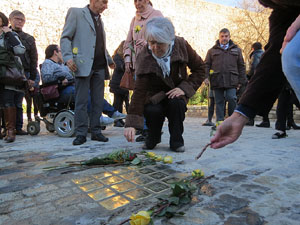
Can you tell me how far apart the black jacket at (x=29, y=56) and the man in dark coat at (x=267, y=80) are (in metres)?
4.57

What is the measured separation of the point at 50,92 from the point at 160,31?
261cm

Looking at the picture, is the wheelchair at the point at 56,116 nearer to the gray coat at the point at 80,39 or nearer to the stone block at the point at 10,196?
the gray coat at the point at 80,39

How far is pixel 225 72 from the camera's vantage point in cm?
544

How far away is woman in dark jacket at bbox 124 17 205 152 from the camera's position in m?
2.77

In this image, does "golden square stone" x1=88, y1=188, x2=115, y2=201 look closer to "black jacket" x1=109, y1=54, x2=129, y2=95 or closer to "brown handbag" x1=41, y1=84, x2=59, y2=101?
"brown handbag" x1=41, y1=84, x2=59, y2=101

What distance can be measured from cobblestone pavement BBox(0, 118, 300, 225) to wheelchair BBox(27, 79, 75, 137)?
1.60 meters

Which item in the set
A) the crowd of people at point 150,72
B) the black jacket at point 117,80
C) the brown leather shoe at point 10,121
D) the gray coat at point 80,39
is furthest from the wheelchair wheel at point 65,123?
the black jacket at point 117,80

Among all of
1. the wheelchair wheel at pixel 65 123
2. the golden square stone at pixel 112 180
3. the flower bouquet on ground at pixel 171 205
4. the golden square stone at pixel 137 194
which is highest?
the wheelchair wheel at pixel 65 123

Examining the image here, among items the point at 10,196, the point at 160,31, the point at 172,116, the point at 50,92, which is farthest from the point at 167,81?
the point at 50,92

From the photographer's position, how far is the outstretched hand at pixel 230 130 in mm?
1202

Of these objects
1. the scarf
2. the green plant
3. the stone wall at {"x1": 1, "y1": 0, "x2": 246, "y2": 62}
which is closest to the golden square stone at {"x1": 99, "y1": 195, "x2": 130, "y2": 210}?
the scarf

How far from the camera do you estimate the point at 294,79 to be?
0.90 metres

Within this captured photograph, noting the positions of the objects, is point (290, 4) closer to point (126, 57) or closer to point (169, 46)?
point (169, 46)

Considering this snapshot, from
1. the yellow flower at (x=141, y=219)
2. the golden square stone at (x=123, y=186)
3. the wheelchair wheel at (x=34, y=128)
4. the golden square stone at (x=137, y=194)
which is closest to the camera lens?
the yellow flower at (x=141, y=219)
